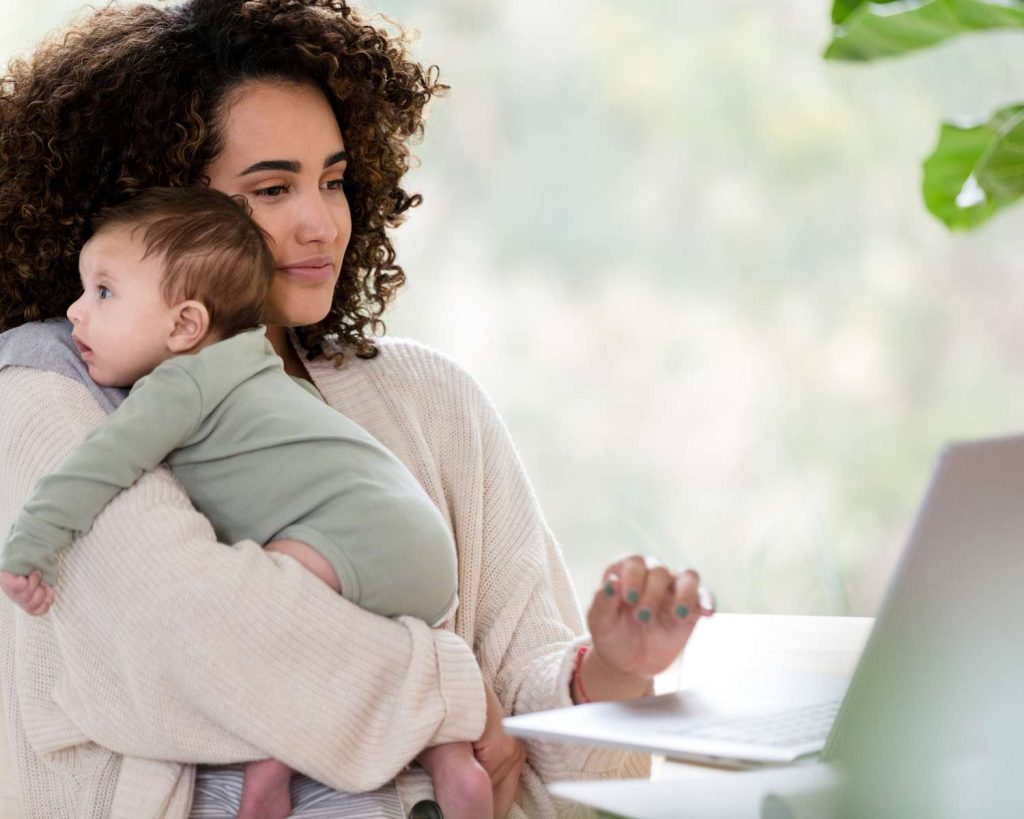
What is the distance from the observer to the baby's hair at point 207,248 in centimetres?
153

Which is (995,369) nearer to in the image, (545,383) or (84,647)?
(545,383)

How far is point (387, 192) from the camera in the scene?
2.04m

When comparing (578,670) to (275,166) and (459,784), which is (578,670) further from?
(275,166)

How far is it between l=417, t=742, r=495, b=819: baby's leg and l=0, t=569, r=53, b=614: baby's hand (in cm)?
47

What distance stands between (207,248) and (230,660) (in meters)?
0.51

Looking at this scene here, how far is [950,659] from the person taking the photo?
839 mm

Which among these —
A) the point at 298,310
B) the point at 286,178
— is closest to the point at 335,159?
the point at 286,178

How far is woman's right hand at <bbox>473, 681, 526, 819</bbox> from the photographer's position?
5.05 feet

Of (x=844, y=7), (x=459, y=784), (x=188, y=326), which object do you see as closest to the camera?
(x=844, y=7)

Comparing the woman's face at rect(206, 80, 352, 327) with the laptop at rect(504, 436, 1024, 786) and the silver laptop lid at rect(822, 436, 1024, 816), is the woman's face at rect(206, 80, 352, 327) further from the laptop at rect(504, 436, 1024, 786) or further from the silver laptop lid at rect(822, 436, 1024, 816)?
the silver laptop lid at rect(822, 436, 1024, 816)

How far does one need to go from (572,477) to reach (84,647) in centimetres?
314

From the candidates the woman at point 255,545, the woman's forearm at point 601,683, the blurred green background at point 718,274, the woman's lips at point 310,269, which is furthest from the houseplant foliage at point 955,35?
the blurred green background at point 718,274

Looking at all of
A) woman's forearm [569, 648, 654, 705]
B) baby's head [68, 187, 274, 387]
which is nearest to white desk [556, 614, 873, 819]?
woman's forearm [569, 648, 654, 705]

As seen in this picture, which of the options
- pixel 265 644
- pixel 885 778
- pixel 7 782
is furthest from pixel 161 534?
pixel 885 778
